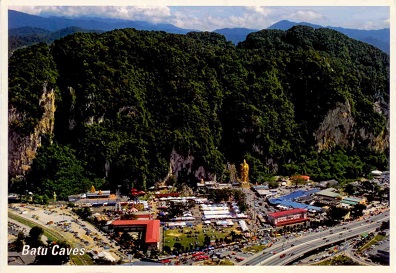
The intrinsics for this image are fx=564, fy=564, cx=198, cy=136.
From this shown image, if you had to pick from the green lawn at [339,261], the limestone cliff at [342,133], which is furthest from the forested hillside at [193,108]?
the green lawn at [339,261]

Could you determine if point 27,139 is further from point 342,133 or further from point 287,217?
point 342,133

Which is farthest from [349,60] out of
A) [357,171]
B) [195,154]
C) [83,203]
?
[83,203]

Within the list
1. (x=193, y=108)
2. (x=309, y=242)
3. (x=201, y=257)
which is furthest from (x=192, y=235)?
(x=193, y=108)

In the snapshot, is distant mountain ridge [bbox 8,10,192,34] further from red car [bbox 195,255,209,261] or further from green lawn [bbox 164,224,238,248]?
red car [bbox 195,255,209,261]

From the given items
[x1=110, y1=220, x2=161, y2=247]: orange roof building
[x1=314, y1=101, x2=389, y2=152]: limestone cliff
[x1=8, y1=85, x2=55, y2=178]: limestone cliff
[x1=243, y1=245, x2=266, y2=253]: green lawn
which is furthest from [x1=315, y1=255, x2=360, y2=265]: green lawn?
[x1=8, y1=85, x2=55, y2=178]: limestone cliff

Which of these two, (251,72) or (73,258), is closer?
(73,258)
